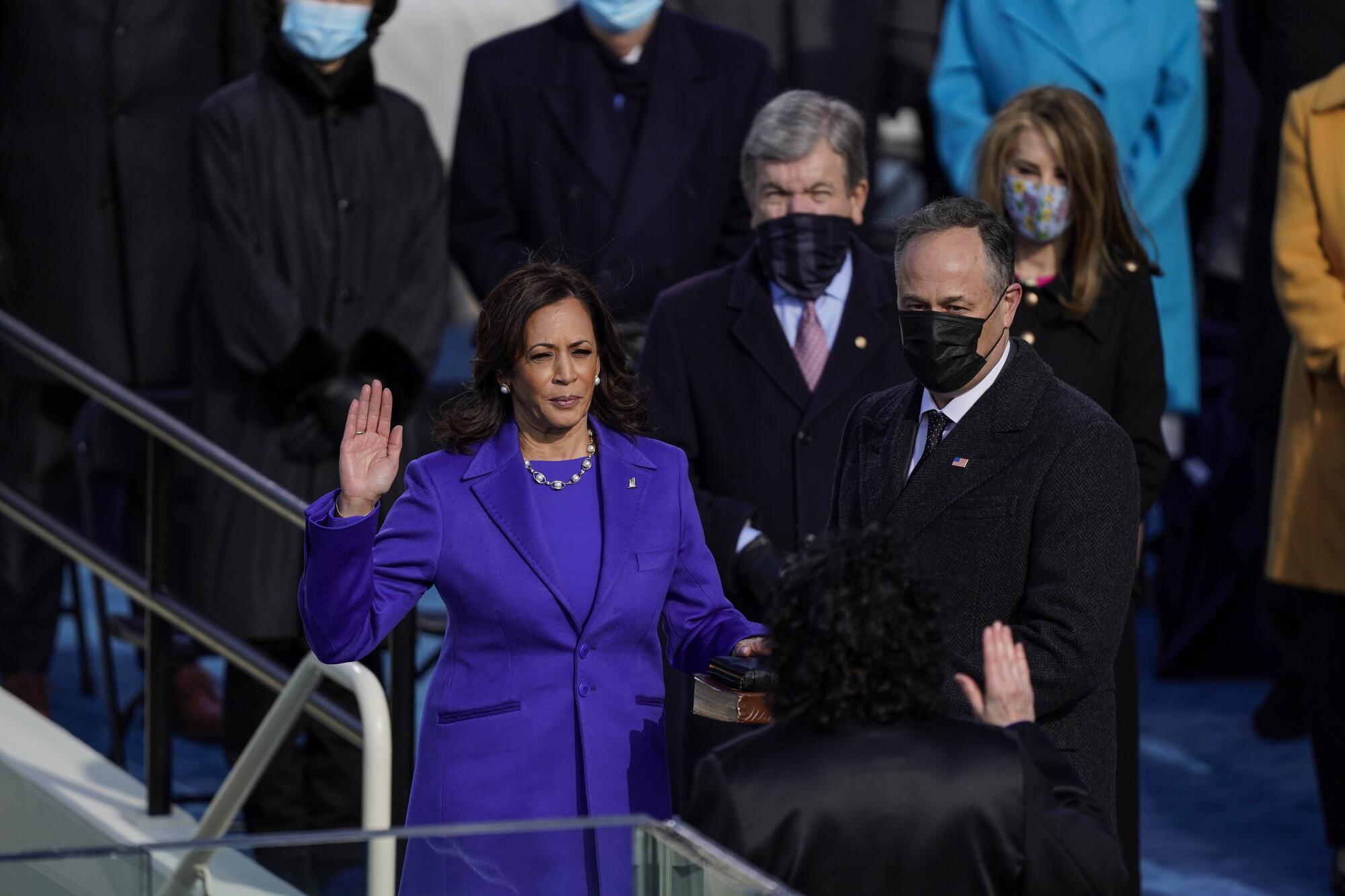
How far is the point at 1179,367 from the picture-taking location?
5422 mm

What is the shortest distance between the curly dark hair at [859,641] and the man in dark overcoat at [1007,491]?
510 mm

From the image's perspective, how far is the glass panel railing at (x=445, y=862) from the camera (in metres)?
2.40

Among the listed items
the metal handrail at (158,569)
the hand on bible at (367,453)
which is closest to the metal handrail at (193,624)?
the metal handrail at (158,569)

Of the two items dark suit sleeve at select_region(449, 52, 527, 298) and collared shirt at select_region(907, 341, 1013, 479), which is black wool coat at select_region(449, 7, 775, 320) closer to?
dark suit sleeve at select_region(449, 52, 527, 298)

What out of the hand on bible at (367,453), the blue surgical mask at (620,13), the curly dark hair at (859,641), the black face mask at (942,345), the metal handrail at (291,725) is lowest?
the metal handrail at (291,725)

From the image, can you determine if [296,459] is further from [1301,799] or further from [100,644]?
[1301,799]

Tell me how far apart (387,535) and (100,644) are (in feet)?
9.81

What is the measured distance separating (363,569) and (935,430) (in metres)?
0.92

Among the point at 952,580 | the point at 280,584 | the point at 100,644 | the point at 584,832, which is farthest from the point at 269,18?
the point at 584,832

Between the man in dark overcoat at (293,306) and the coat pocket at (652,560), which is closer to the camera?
the coat pocket at (652,560)

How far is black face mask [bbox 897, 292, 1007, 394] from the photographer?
306 centimetres

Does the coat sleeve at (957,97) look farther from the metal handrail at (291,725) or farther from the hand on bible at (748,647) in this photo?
the hand on bible at (748,647)

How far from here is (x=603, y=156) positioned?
210 inches

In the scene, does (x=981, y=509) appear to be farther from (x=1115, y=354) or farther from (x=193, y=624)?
(x=193, y=624)
